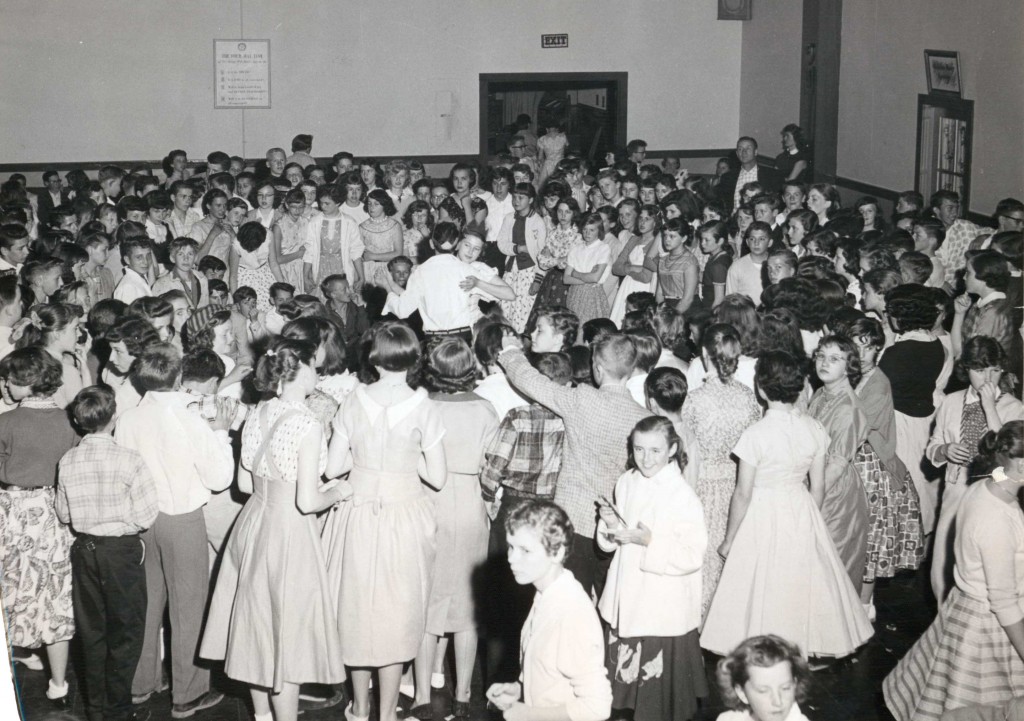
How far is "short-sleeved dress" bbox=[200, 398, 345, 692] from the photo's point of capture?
3.62m

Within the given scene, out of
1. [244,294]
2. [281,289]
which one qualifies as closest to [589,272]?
[281,289]

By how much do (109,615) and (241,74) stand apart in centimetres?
1158

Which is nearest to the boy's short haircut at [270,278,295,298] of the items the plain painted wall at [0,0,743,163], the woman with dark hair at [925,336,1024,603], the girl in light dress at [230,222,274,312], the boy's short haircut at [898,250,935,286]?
the girl in light dress at [230,222,274,312]

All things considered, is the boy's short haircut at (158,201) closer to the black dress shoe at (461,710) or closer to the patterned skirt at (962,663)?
the black dress shoe at (461,710)

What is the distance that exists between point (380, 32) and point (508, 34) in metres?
1.76

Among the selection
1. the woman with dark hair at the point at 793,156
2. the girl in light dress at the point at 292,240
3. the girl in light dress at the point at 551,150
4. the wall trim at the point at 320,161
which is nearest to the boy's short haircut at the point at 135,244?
the girl in light dress at the point at 292,240

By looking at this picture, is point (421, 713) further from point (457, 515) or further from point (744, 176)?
point (744, 176)

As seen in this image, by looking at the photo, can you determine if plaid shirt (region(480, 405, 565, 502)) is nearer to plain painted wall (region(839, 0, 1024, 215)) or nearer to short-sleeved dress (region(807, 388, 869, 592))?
short-sleeved dress (region(807, 388, 869, 592))

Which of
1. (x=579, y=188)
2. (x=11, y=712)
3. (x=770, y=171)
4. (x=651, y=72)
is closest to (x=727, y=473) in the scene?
(x=11, y=712)

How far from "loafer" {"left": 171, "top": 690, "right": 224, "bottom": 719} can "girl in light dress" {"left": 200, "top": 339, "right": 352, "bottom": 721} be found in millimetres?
449

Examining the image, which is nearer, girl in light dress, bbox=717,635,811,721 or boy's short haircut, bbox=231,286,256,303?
girl in light dress, bbox=717,635,811,721

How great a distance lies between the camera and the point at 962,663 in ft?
11.3

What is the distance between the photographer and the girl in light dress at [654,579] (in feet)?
11.7

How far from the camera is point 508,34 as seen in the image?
14844 millimetres
